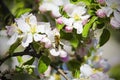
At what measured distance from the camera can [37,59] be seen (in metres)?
1.84

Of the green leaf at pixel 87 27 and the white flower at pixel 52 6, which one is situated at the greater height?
the white flower at pixel 52 6

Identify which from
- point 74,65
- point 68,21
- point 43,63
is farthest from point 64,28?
point 74,65

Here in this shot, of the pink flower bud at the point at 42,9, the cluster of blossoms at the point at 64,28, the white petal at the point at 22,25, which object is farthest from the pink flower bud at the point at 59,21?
the pink flower bud at the point at 42,9

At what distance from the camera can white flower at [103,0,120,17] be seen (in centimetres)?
169

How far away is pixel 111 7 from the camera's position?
5.57 ft

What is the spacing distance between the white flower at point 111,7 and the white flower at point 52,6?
0.18 m

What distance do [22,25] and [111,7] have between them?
302mm

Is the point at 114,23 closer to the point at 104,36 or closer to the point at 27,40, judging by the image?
the point at 104,36

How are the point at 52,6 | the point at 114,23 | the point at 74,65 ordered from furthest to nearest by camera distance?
the point at 74,65 → the point at 52,6 → the point at 114,23

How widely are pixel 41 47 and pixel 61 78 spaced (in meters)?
0.20

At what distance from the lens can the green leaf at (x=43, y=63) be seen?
5.75 feet

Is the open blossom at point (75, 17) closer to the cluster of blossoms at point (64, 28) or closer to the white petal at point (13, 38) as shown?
the cluster of blossoms at point (64, 28)

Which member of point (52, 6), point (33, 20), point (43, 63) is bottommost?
point (43, 63)

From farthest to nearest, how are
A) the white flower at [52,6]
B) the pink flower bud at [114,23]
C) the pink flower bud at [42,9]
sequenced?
1. the pink flower bud at [42,9]
2. the white flower at [52,6]
3. the pink flower bud at [114,23]
